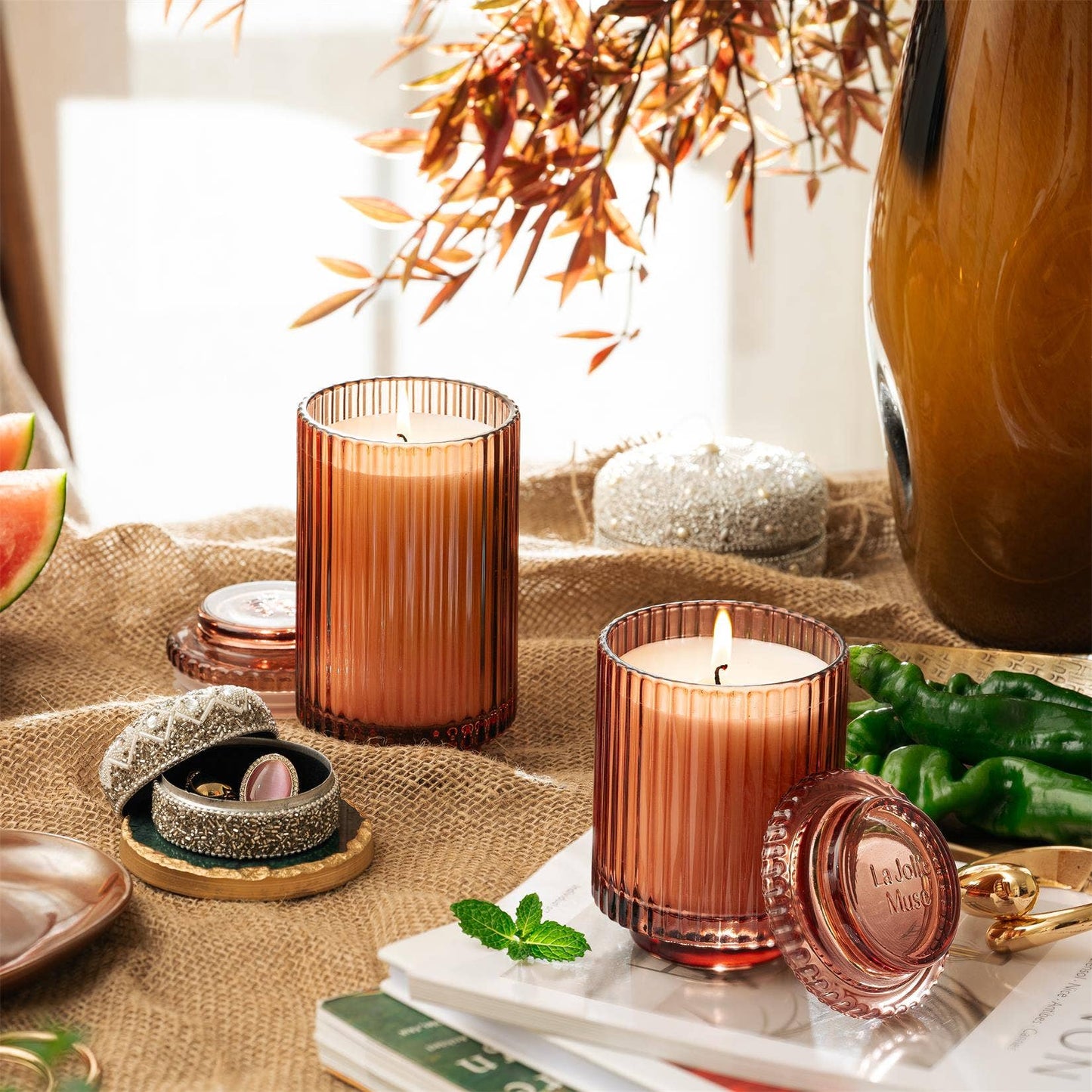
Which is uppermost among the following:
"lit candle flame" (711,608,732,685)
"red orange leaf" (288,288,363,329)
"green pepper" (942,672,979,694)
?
"red orange leaf" (288,288,363,329)

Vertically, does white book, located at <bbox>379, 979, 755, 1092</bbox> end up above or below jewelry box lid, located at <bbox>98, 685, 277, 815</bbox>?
below

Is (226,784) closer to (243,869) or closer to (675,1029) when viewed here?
(243,869)

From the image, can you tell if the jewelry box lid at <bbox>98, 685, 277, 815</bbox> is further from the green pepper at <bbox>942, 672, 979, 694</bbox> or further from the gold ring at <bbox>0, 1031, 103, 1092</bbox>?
the green pepper at <bbox>942, 672, 979, 694</bbox>

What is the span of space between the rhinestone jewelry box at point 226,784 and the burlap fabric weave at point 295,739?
0.03 metres

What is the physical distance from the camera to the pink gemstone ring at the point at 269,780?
31.8 inches

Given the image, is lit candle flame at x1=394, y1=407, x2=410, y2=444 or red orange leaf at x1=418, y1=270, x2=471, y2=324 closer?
lit candle flame at x1=394, y1=407, x2=410, y2=444

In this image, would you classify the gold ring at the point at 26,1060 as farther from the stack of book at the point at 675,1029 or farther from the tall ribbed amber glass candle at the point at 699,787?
the tall ribbed amber glass candle at the point at 699,787

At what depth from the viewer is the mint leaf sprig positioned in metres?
0.69

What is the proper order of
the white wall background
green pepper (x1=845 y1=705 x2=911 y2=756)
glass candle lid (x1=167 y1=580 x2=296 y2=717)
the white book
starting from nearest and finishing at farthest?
the white book, green pepper (x1=845 y1=705 x2=911 y2=756), glass candle lid (x1=167 y1=580 x2=296 y2=717), the white wall background

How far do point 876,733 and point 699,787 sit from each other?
0.82 feet

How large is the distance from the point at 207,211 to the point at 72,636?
201 cm

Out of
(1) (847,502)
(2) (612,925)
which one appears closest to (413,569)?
(2) (612,925)

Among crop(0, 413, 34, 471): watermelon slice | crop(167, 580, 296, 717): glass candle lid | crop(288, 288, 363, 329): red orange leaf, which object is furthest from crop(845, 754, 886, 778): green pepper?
crop(0, 413, 34, 471): watermelon slice

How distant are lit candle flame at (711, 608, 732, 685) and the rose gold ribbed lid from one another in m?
0.07
